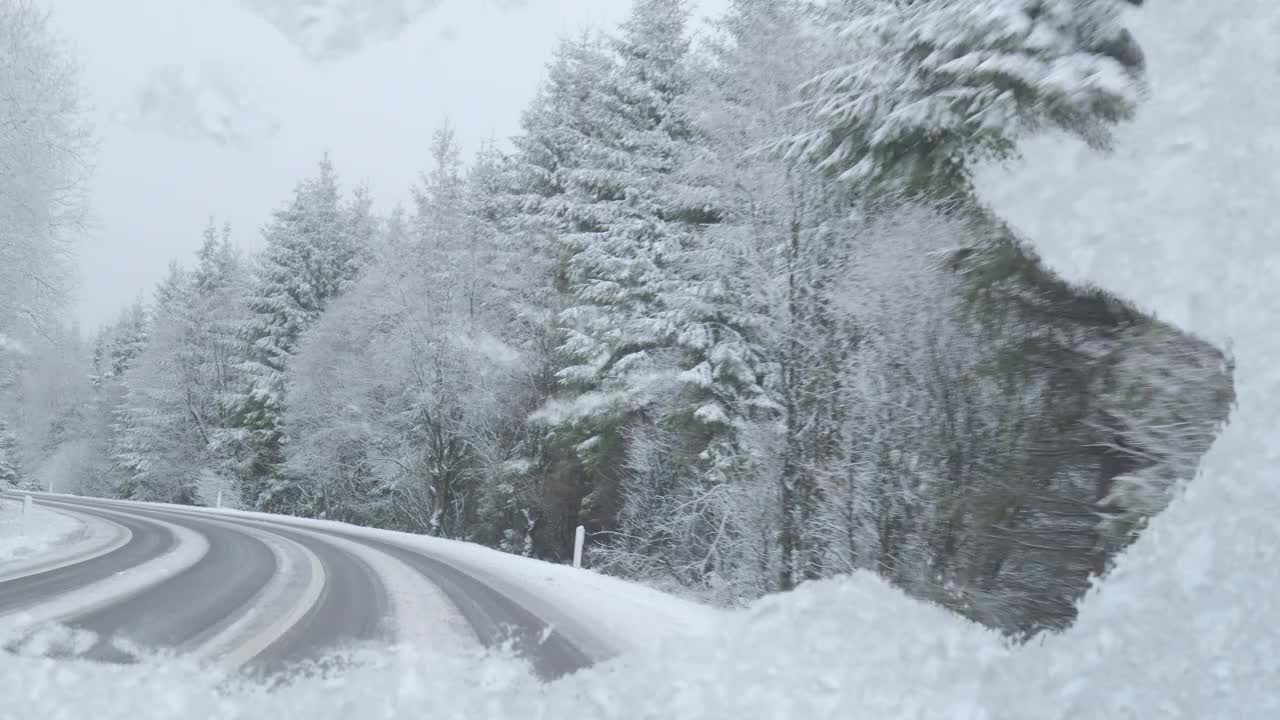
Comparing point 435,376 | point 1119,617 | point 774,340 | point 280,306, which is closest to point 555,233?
point 435,376

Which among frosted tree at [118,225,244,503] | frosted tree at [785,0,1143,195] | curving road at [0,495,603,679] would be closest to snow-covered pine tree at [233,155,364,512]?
frosted tree at [118,225,244,503]

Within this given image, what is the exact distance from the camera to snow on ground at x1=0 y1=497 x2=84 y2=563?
9461 millimetres

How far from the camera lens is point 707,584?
1098cm

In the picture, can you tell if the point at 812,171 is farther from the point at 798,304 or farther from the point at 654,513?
the point at 654,513

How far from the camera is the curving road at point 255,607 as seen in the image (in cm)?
456

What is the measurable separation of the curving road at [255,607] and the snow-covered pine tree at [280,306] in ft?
63.0

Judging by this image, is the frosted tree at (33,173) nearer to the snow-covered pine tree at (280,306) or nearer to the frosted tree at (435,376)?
the frosted tree at (435,376)

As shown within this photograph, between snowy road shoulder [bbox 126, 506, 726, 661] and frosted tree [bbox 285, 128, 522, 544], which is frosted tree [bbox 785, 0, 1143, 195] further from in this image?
frosted tree [bbox 285, 128, 522, 544]

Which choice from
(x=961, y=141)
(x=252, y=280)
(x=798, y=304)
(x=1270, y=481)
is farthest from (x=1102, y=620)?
(x=252, y=280)

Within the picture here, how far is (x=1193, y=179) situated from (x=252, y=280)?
33444 mm

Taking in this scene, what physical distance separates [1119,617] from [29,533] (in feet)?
50.0

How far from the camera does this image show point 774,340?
29.1 ft

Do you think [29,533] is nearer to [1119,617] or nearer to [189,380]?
[1119,617]

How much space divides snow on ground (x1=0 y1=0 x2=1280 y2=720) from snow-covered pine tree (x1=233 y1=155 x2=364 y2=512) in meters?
26.8
